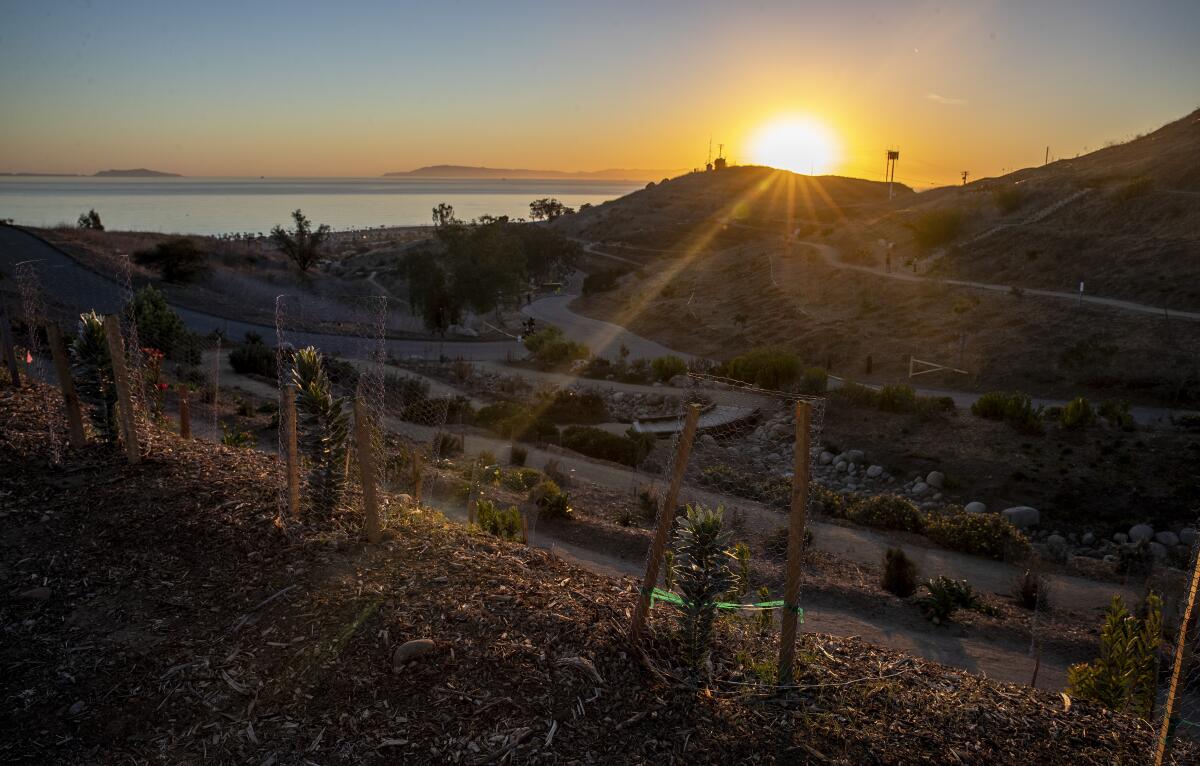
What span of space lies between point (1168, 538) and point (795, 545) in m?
15.5

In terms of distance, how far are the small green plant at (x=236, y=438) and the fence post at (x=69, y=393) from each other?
3.04 meters

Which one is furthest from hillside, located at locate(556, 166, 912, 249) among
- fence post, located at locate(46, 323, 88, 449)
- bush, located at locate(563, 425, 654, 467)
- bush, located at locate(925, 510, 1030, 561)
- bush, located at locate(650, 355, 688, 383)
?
fence post, located at locate(46, 323, 88, 449)

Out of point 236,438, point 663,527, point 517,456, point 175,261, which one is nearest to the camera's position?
point 663,527

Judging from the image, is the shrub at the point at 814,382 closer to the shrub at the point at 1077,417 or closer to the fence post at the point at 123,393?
the shrub at the point at 1077,417

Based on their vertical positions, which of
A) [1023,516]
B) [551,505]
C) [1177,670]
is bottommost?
[1023,516]

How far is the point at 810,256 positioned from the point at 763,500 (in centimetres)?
4637

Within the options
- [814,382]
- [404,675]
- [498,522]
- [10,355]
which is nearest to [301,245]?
[814,382]

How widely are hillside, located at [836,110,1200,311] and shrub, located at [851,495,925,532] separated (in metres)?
24.6

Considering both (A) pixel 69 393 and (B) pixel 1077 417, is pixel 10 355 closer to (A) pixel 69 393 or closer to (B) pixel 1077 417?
(A) pixel 69 393

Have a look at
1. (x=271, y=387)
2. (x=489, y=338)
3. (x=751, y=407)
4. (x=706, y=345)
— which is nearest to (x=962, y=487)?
(x=751, y=407)

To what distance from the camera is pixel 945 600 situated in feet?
34.3

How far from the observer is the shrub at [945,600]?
1044 cm

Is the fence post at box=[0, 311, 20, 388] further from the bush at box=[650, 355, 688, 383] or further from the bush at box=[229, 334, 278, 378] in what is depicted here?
the bush at box=[650, 355, 688, 383]

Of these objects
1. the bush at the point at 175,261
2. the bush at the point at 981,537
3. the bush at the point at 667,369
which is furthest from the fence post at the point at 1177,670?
the bush at the point at 175,261
